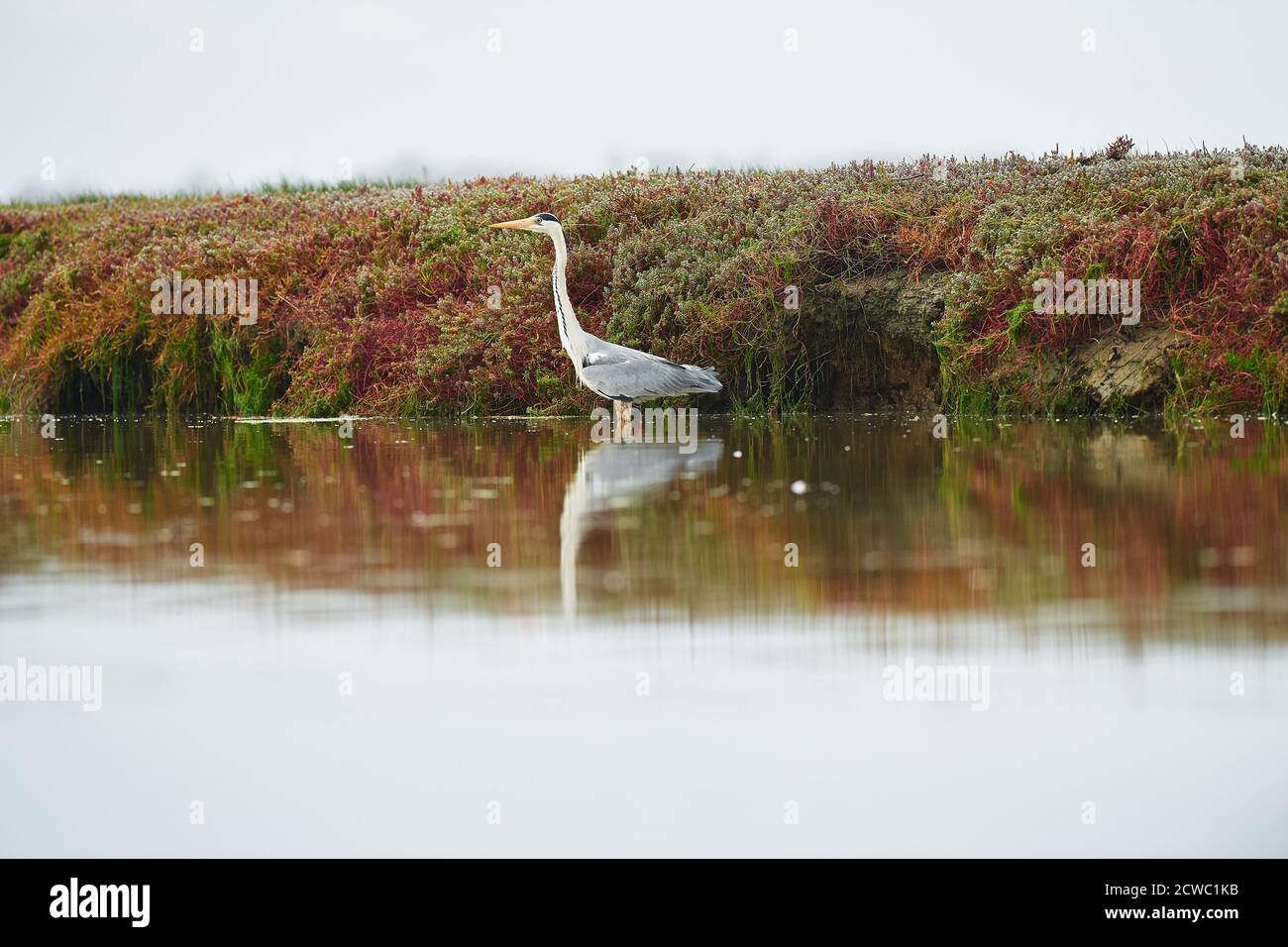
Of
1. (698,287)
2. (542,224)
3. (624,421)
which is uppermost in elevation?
(542,224)

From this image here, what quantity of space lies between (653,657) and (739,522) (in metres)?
3.52

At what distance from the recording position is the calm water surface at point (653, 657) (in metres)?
5.23

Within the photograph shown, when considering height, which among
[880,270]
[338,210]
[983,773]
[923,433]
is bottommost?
[983,773]

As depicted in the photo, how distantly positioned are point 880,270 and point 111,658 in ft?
47.0

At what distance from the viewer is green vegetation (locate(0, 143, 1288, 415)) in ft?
59.3

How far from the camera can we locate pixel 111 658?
23.1 feet

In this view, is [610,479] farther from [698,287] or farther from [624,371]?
[698,287]

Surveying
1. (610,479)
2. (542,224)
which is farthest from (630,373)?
(610,479)

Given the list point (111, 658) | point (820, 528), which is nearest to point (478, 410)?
point (820, 528)

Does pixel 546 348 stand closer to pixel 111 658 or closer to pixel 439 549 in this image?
pixel 439 549

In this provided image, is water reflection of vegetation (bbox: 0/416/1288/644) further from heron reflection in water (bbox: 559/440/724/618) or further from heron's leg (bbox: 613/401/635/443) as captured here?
heron's leg (bbox: 613/401/635/443)

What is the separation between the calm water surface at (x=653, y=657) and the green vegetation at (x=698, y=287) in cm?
647

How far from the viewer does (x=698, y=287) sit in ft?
66.2

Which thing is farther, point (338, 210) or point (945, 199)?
point (338, 210)
